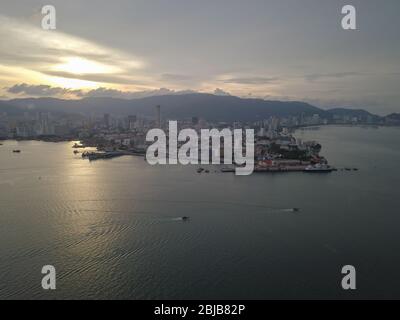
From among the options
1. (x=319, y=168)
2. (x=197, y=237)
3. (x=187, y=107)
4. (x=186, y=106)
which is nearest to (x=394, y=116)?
(x=187, y=107)

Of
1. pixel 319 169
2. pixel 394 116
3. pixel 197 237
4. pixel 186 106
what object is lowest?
pixel 197 237

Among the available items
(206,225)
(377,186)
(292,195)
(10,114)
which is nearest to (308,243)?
(206,225)

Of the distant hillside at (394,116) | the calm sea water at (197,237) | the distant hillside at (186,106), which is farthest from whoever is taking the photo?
the distant hillside at (186,106)

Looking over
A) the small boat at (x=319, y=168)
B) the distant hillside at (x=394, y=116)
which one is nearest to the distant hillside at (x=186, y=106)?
the distant hillside at (x=394, y=116)

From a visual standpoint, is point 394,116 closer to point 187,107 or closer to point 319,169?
point 187,107

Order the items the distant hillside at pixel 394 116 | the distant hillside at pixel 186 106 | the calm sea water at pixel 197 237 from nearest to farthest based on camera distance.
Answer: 1. the calm sea water at pixel 197 237
2. the distant hillside at pixel 394 116
3. the distant hillside at pixel 186 106

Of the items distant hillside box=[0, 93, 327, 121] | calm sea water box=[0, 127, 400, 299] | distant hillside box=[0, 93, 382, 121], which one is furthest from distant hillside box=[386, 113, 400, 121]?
calm sea water box=[0, 127, 400, 299]

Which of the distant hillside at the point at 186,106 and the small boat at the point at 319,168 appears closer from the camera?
the small boat at the point at 319,168

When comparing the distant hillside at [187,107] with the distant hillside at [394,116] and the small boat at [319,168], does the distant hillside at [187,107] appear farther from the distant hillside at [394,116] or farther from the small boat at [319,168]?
the small boat at [319,168]

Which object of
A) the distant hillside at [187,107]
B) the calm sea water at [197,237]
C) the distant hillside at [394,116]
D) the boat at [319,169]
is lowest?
the calm sea water at [197,237]
